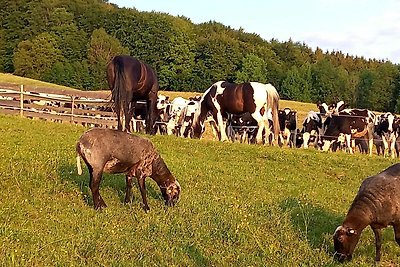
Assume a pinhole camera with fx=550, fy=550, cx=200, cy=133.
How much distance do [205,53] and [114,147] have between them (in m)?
78.2

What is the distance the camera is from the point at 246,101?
1906cm

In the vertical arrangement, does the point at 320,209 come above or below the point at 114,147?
below

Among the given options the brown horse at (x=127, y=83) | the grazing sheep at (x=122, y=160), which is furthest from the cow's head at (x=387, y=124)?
the grazing sheep at (x=122, y=160)

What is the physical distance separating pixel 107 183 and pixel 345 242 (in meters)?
4.82

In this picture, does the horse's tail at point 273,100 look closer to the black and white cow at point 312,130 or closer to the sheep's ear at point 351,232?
the black and white cow at point 312,130

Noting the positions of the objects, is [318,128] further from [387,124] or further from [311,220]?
[311,220]

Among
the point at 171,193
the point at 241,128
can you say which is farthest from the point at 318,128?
the point at 171,193

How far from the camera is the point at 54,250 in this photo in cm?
668

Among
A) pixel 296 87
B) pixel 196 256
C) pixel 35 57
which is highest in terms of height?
pixel 35 57

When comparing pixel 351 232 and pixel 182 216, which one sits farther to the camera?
pixel 182 216

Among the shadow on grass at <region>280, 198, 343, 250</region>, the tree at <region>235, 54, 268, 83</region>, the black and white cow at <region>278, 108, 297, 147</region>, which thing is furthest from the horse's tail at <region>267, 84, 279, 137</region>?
the tree at <region>235, 54, 268, 83</region>

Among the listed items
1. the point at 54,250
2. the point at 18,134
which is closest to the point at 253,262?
the point at 54,250

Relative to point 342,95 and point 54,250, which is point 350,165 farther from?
point 342,95

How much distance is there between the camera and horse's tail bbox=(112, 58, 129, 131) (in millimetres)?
15406
